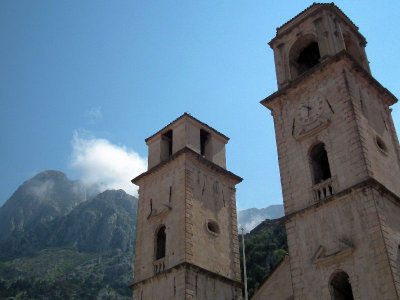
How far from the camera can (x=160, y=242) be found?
27.9 meters

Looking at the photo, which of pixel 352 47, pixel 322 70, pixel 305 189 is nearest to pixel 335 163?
pixel 305 189

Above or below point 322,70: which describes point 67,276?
above

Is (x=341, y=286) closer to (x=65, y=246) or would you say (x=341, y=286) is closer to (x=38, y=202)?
(x=65, y=246)

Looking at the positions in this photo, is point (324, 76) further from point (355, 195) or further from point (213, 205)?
point (213, 205)

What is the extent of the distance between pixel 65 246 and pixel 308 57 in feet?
403

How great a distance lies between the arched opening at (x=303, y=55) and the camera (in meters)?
25.3

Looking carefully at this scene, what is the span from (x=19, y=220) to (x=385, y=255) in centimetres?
15902

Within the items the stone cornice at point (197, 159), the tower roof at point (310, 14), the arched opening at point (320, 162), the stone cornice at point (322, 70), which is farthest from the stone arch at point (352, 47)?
the stone cornice at point (197, 159)

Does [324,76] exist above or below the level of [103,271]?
below

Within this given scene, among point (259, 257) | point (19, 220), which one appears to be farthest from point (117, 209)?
point (259, 257)

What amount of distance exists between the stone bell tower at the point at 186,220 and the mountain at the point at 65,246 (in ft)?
258

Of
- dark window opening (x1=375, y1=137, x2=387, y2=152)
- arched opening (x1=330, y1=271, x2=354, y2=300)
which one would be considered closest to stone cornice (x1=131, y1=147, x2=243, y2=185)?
dark window opening (x1=375, y1=137, x2=387, y2=152)

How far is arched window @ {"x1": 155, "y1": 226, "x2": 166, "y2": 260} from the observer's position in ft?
90.2

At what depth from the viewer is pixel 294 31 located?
83.5 feet
